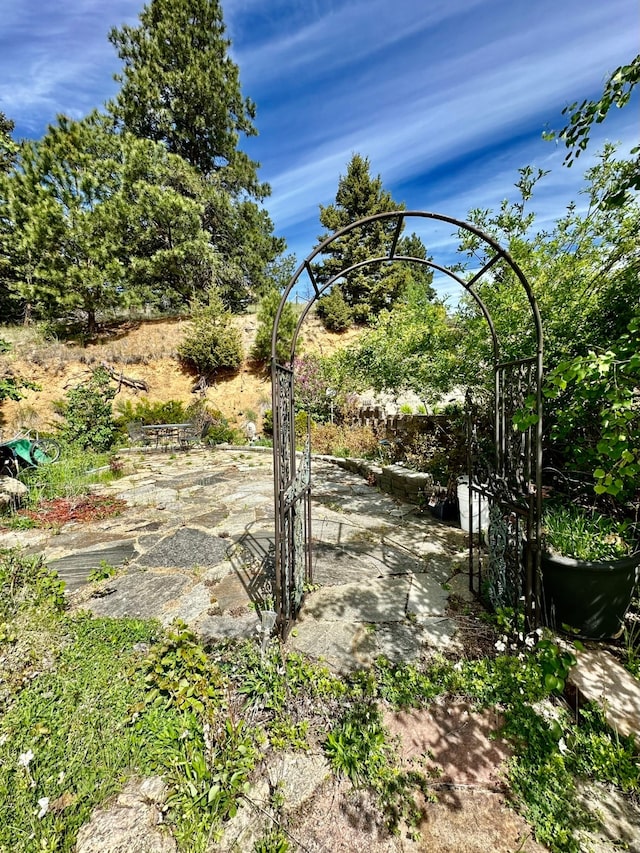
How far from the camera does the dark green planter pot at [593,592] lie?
1.93 m

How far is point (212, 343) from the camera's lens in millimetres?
13008

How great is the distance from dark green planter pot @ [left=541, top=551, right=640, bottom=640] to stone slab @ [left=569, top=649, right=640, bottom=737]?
5.8 inches

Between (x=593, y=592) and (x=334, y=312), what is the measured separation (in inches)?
612

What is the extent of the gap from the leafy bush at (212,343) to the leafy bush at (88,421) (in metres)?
4.44

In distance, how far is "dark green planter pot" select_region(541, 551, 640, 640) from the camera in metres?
1.93

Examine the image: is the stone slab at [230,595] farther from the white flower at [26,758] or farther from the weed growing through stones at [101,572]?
the white flower at [26,758]

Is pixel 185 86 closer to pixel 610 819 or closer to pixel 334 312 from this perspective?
pixel 334 312

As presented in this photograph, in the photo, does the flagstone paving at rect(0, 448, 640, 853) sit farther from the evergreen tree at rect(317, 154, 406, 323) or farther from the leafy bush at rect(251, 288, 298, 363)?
the evergreen tree at rect(317, 154, 406, 323)

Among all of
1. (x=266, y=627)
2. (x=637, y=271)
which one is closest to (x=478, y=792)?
→ (x=266, y=627)

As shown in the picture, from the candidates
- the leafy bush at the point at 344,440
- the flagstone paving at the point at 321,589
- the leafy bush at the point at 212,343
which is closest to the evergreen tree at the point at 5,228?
the leafy bush at the point at 212,343

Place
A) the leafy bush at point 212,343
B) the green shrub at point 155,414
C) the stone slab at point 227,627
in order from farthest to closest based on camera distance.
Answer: the leafy bush at point 212,343
the green shrub at point 155,414
the stone slab at point 227,627

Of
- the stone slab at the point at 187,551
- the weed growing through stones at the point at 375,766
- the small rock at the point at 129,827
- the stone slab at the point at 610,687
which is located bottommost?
the stone slab at the point at 187,551

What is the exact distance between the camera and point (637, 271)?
2.29 metres

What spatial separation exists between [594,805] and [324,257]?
19967mm
